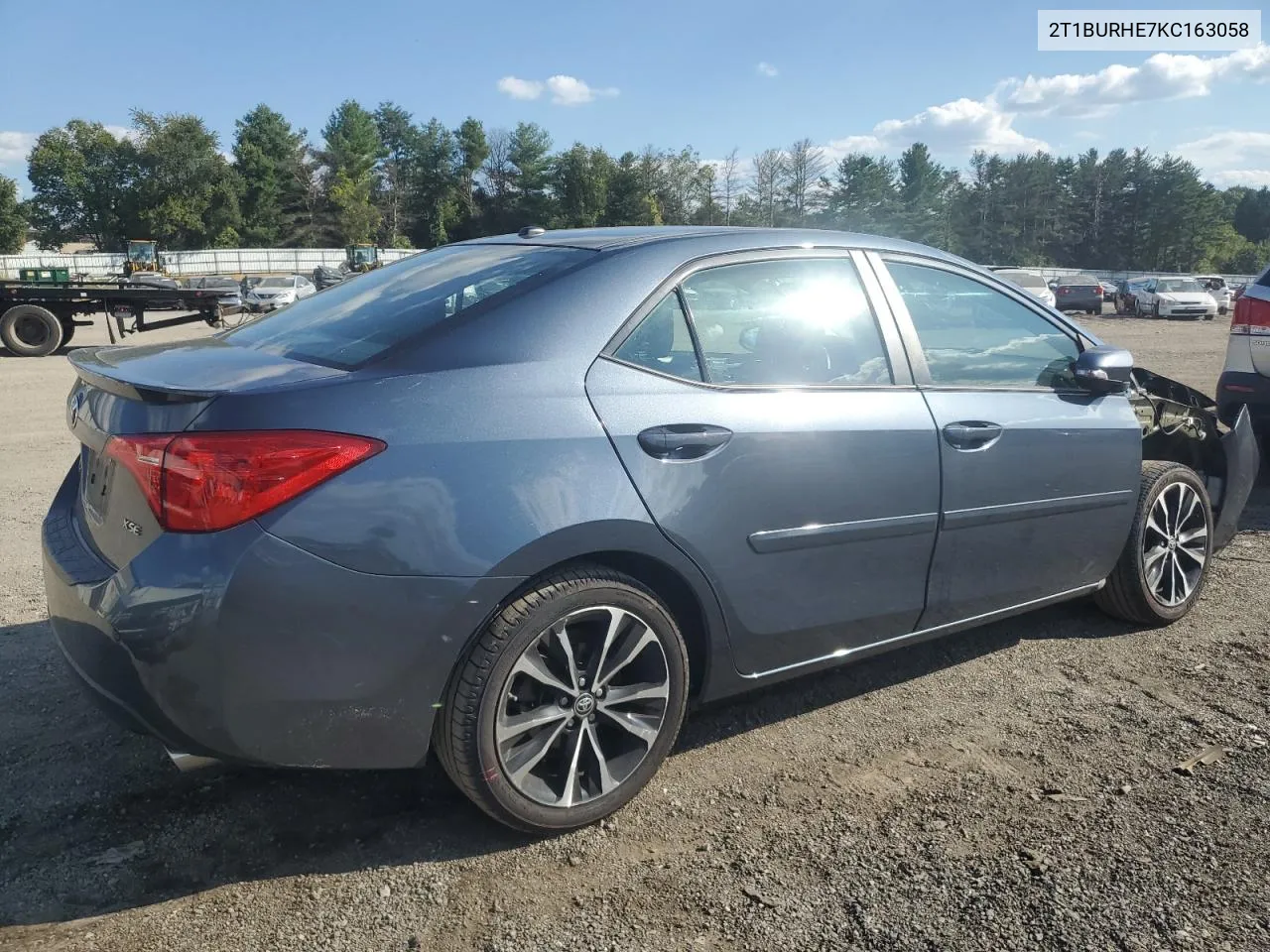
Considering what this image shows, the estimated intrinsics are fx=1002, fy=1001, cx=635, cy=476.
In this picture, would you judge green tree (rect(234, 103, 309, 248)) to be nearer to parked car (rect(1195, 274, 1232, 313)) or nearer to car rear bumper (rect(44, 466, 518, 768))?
parked car (rect(1195, 274, 1232, 313))

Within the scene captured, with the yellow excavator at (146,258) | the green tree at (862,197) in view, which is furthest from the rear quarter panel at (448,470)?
the green tree at (862,197)

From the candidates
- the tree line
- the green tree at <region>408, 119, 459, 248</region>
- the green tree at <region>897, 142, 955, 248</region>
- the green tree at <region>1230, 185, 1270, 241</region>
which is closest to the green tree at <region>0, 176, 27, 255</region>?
the tree line

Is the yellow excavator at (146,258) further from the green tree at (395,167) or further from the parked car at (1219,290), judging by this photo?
the parked car at (1219,290)

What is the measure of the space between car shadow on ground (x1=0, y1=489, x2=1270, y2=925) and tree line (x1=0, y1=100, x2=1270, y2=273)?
77194 millimetres

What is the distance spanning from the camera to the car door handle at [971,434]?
331 centimetres

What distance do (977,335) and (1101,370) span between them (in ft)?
1.72

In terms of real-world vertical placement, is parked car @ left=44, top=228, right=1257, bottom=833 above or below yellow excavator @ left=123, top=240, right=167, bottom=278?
below

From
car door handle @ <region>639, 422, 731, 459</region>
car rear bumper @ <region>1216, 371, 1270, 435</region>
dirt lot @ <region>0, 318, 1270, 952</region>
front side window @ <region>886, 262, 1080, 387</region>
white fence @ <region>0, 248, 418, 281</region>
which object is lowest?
dirt lot @ <region>0, 318, 1270, 952</region>

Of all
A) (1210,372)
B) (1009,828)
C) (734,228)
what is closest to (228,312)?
(1210,372)

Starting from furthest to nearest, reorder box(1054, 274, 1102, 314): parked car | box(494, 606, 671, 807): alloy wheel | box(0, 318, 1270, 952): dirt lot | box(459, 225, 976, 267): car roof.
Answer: box(1054, 274, 1102, 314): parked car, box(459, 225, 976, 267): car roof, box(494, 606, 671, 807): alloy wheel, box(0, 318, 1270, 952): dirt lot

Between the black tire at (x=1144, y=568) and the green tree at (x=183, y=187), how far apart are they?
9058 centimetres

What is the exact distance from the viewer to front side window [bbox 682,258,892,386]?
2.97 m

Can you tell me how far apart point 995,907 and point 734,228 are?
2.25m

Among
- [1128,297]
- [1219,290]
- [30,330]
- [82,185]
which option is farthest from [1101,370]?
[82,185]
